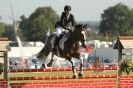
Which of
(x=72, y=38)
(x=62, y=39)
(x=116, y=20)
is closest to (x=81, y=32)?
(x=72, y=38)

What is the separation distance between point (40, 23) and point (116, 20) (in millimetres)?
22711

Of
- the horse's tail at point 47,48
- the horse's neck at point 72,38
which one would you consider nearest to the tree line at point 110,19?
the horse's tail at point 47,48

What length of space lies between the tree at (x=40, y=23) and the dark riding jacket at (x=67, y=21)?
91.3m

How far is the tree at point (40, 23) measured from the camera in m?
110

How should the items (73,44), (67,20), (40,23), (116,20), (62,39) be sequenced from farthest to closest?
(116,20) → (40,23) → (62,39) → (67,20) → (73,44)

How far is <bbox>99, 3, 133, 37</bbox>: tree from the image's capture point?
12581cm

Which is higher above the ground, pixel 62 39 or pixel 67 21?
pixel 67 21

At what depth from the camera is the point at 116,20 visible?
126250 mm

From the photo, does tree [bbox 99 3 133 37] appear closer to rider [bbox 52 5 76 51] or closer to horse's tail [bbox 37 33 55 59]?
horse's tail [bbox 37 33 55 59]

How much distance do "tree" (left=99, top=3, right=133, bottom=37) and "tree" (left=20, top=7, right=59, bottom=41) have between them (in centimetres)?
1394

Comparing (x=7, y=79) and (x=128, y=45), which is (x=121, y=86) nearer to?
(x=128, y=45)

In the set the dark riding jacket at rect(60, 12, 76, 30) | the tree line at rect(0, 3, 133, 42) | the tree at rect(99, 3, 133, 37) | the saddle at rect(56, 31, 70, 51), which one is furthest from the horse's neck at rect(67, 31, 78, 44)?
the tree at rect(99, 3, 133, 37)

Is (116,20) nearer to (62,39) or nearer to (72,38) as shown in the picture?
(62,39)

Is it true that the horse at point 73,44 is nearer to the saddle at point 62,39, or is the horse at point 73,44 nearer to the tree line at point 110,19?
the saddle at point 62,39
